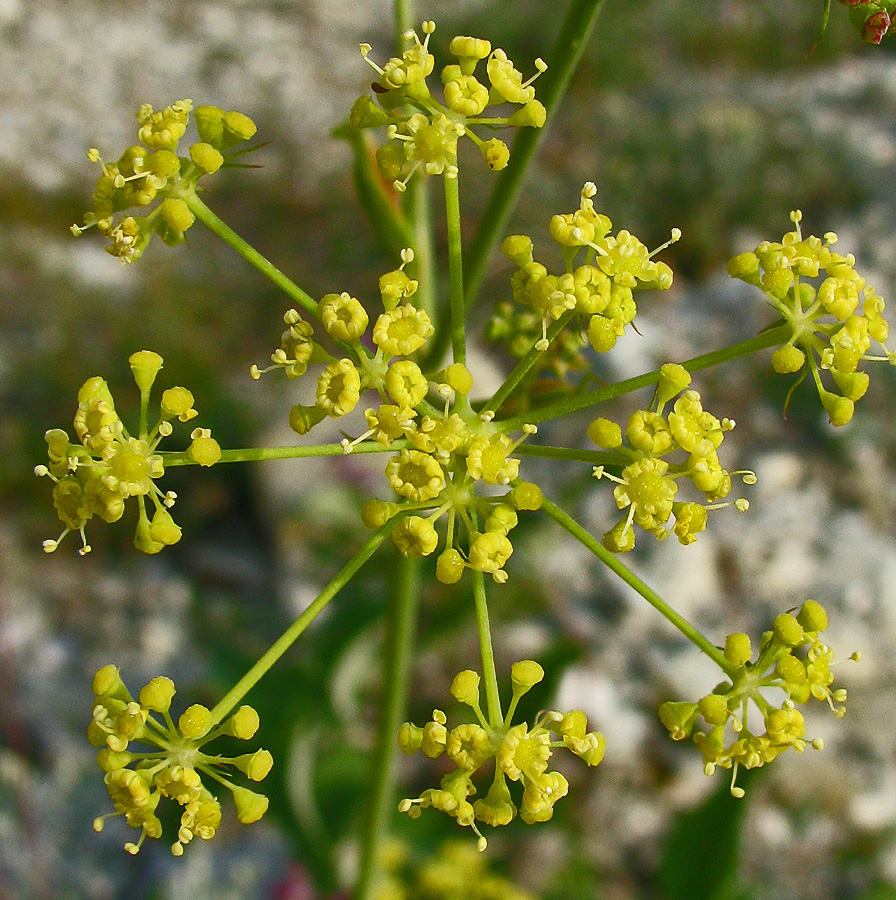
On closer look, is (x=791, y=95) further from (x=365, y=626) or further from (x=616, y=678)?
(x=365, y=626)

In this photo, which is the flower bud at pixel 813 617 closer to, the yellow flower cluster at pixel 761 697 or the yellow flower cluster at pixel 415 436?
the yellow flower cluster at pixel 761 697

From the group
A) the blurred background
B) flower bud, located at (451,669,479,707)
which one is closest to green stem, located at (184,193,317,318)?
flower bud, located at (451,669,479,707)

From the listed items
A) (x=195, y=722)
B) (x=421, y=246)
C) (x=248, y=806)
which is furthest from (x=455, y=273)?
(x=248, y=806)

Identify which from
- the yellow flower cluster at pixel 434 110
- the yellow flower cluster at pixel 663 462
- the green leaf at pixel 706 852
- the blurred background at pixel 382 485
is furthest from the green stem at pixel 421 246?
the green leaf at pixel 706 852

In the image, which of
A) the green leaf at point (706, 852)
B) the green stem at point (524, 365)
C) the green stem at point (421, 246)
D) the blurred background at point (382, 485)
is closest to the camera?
the green stem at point (524, 365)

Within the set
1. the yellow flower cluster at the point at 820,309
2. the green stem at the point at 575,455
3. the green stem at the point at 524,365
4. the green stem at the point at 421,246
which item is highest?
the yellow flower cluster at the point at 820,309
